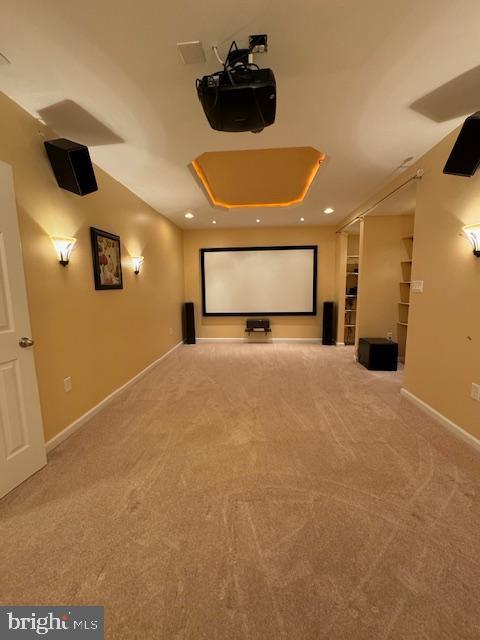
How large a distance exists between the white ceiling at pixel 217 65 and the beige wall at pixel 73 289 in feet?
1.34

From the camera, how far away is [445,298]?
253 cm

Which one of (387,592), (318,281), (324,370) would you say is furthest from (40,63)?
(318,281)

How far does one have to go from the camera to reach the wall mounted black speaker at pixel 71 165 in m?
2.07

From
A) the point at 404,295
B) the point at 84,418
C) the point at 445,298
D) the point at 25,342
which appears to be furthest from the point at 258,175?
the point at 84,418

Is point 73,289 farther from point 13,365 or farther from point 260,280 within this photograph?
point 260,280

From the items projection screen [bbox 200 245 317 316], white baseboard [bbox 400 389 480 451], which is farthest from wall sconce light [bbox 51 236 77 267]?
projection screen [bbox 200 245 317 316]

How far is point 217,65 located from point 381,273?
13.0ft

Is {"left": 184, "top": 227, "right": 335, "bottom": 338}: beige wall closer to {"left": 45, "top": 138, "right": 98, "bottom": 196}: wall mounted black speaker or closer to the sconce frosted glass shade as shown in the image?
the sconce frosted glass shade

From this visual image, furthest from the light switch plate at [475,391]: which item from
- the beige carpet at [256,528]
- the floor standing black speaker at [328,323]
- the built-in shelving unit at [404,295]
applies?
the floor standing black speaker at [328,323]

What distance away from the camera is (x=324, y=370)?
4.22 meters

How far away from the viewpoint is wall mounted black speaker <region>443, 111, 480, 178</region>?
189 centimetres

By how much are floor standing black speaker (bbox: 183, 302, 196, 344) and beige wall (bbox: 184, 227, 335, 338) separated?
0.32 m

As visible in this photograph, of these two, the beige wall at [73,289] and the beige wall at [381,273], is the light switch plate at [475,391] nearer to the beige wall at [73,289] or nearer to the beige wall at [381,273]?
the beige wall at [381,273]

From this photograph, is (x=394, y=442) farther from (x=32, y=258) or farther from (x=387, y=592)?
(x=32, y=258)
